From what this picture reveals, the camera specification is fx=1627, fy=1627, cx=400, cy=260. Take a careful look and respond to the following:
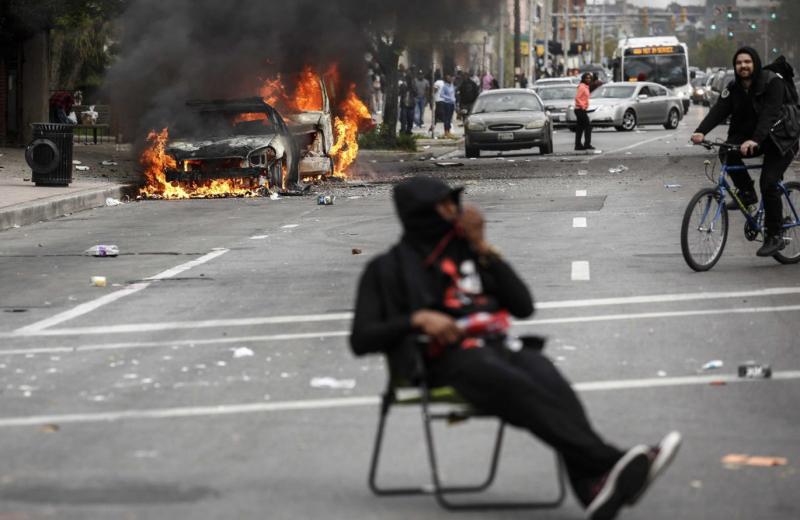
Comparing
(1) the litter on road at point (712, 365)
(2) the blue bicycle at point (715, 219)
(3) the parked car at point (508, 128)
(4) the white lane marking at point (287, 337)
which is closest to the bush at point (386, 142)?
(3) the parked car at point (508, 128)

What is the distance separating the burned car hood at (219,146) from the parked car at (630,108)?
25364 millimetres

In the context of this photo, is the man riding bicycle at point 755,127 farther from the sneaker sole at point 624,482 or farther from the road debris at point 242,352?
the sneaker sole at point 624,482

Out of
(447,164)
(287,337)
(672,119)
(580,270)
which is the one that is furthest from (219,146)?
(672,119)

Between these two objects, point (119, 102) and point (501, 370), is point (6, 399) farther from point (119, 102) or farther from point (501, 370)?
point (119, 102)

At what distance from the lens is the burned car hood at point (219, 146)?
2359 cm

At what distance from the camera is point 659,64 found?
6488 cm

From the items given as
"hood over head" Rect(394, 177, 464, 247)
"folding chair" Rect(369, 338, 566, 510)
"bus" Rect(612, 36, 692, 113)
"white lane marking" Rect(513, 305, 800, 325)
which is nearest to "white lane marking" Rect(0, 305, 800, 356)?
"white lane marking" Rect(513, 305, 800, 325)

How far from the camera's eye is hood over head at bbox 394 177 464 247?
5.80 metres

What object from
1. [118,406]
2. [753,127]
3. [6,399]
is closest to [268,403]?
[118,406]

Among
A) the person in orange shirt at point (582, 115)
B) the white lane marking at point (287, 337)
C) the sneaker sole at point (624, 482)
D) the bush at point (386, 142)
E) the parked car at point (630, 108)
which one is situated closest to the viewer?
the sneaker sole at point (624, 482)

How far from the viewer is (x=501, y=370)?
559cm

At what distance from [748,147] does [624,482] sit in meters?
7.81

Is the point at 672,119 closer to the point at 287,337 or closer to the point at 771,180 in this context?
the point at 771,180

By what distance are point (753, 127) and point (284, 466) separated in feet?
24.8
